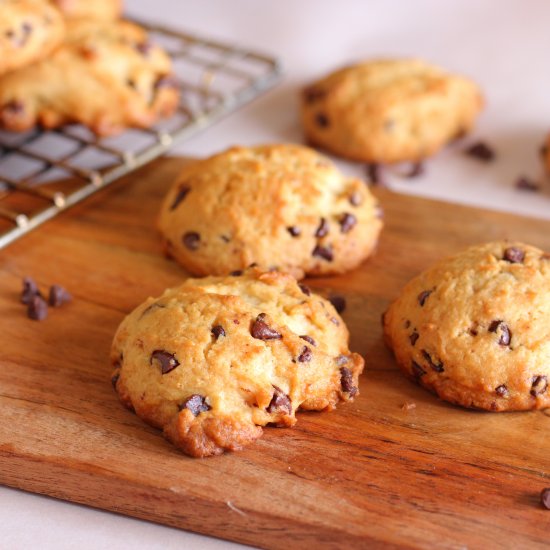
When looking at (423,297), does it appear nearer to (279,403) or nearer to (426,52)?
(279,403)

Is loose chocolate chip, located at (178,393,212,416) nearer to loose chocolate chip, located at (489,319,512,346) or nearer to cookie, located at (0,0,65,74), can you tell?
loose chocolate chip, located at (489,319,512,346)

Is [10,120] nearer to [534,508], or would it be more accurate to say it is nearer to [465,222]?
[465,222]

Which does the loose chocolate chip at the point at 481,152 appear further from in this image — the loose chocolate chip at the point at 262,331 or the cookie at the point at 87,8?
the loose chocolate chip at the point at 262,331

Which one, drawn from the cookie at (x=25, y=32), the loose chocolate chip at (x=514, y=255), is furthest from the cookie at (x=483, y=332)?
the cookie at (x=25, y=32)

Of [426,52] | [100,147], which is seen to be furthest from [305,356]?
[426,52]

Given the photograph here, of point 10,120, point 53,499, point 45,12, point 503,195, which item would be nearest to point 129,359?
point 53,499

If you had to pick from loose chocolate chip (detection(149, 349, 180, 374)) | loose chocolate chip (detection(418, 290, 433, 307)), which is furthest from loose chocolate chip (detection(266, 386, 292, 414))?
loose chocolate chip (detection(418, 290, 433, 307))
